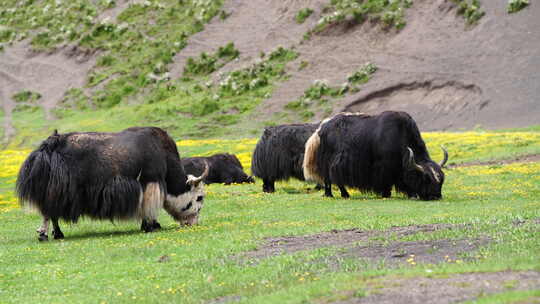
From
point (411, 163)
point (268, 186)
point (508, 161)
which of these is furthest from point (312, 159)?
point (508, 161)

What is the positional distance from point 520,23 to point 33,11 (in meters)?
58.8

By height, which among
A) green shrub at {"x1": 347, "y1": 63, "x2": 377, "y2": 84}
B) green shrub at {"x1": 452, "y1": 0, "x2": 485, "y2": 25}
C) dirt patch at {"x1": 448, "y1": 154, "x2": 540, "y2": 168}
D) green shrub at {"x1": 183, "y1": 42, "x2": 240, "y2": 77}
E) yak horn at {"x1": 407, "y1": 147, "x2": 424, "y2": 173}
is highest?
green shrub at {"x1": 452, "y1": 0, "x2": 485, "y2": 25}

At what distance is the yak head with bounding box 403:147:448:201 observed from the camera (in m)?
19.6

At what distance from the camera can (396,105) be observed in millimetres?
56000

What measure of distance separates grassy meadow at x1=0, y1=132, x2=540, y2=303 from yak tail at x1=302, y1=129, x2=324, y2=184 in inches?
22.9

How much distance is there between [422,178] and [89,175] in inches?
330

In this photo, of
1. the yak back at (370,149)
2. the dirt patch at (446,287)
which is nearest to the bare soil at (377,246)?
the dirt patch at (446,287)

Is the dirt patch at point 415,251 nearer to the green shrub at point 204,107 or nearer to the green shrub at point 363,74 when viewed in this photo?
the green shrub at point 363,74

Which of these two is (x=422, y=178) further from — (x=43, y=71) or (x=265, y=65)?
(x=43, y=71)

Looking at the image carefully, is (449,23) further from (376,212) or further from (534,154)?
(376,212)

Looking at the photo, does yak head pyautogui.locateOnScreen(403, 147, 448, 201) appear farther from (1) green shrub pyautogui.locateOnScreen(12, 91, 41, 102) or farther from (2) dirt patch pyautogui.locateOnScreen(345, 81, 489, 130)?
(1) green shrub pyautogui.locateOnScreen(12, 91, 41, 102)

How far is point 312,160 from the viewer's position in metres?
21.9

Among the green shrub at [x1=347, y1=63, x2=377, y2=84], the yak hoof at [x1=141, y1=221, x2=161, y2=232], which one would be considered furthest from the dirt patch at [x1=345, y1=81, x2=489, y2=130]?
the yak hoof at [x1=141, y1=221, x2=161, y2=232]

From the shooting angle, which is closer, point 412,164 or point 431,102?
point 412,164
